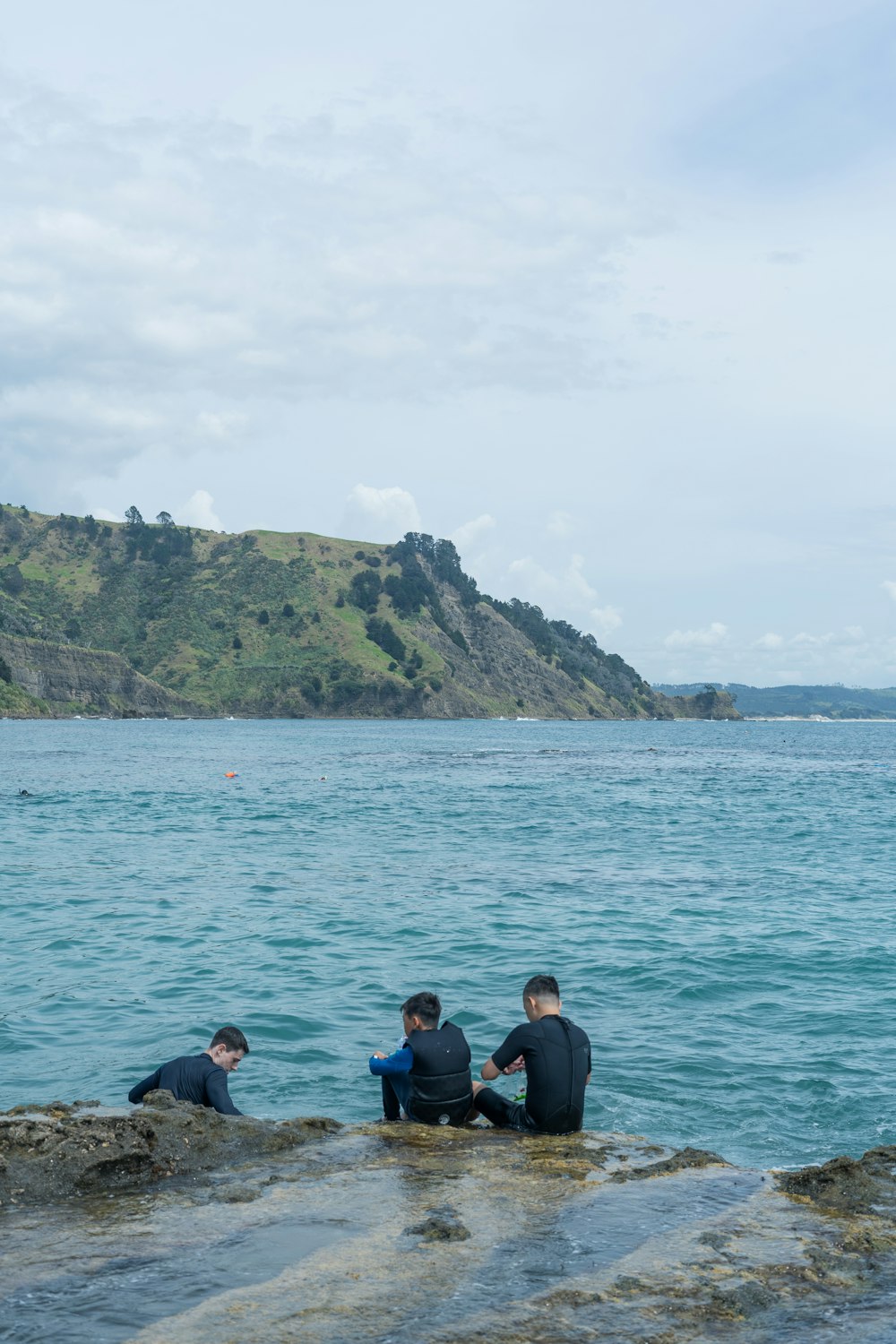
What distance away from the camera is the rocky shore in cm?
595

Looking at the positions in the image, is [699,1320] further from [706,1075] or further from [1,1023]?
[1,1023]

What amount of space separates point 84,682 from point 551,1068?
586 feet

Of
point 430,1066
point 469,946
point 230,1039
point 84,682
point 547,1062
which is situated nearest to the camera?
point 547,1062

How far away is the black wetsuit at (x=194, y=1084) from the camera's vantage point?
10.3 meters

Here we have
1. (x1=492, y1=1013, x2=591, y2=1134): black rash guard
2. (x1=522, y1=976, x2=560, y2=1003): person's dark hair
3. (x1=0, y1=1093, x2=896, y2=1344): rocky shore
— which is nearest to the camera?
(x1=0, y1=1093, x2=896, y2=1344): rocky shore

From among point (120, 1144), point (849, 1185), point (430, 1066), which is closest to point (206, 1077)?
point (120, 1144)

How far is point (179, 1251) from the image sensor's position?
6855 millimetres

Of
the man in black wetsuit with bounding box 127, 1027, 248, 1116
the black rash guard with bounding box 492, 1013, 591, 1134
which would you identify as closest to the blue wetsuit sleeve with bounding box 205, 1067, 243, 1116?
the man in black wetsuit with bounding box 127, 1027, 248, 1116

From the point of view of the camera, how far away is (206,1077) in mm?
10422

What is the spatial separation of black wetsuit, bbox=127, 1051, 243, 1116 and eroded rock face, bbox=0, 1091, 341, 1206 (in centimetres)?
37

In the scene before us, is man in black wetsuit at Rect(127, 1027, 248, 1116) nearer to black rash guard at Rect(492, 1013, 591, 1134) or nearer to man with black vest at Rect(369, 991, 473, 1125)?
man with black vest at Rect(369, 991, 473, 1125)

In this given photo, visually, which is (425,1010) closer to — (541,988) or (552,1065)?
(541,988)

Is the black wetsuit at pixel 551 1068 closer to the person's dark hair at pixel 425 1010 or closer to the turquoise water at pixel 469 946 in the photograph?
the person's dark hair at pixel 425 1010

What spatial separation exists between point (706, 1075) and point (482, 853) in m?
20.1
